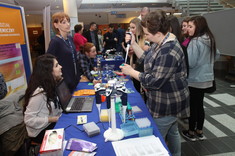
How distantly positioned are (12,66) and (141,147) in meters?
3.21

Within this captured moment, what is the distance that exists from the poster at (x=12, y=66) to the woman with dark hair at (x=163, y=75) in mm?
2760

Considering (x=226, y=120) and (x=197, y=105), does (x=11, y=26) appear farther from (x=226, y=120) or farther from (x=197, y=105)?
(x=226, y=120)

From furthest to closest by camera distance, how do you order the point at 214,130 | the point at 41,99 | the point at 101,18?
the point at 101,18, the point at 214,130, the point at 41,99

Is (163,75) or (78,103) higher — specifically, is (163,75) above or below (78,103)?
above

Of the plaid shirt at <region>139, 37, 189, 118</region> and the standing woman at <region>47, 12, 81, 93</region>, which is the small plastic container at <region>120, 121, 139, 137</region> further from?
the standing woman at <region>47, 12, 81, 93</region>

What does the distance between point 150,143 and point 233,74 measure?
4.72m

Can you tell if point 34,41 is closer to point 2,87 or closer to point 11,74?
point 11,74

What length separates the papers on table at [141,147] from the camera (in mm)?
953

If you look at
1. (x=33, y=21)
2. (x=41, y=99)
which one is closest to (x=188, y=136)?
(x=41, y=99)

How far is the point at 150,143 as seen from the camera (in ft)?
3.36

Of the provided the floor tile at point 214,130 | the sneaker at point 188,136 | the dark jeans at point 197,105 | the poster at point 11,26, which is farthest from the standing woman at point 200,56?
the poster at point 11,26

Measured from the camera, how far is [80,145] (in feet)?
3.37

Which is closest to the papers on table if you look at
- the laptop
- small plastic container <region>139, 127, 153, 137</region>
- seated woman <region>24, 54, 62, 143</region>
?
small plastic container <region>139, 127, 153, 137</region>

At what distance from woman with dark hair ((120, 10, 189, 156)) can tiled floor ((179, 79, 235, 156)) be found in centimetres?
92
